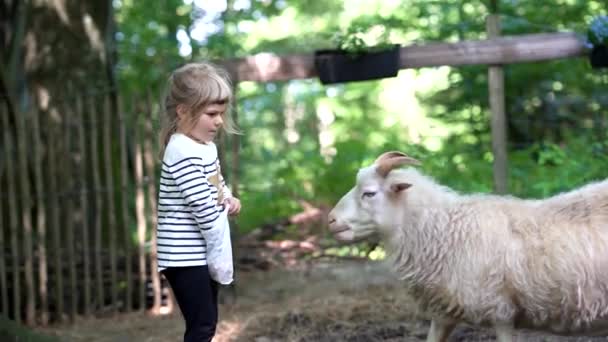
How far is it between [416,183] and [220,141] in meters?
2.92

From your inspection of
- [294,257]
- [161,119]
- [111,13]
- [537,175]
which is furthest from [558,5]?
[161,119]

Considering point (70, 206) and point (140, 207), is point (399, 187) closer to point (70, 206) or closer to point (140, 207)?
point (140, 207)

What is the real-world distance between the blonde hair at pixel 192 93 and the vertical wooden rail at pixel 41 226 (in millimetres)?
3519

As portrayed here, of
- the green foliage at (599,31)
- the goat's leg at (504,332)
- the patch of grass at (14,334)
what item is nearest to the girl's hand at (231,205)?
the patch of grass at (14,334)

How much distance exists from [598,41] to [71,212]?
180 inches

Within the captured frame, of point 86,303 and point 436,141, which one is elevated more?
point 436,141

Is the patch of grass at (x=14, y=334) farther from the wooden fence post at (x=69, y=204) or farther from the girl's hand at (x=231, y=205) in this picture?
the wooden fence post at (x=69, y=204)

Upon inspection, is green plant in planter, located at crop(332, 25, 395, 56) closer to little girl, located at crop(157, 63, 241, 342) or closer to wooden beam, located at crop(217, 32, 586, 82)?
wooden beam, located at crop(217, 32, 586, 82)

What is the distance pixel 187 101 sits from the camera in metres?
3.98

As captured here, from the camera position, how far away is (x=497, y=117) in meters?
7.35

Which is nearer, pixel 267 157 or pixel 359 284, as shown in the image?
pixel 359 284

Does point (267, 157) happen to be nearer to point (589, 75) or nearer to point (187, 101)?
point (589, 75)

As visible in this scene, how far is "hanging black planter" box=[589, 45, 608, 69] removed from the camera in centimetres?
688

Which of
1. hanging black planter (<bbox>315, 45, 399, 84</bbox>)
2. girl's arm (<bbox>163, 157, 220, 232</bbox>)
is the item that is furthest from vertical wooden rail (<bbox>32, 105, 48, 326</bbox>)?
girl's arm (<bbox>163, 157, 220, 232</bbox>)
